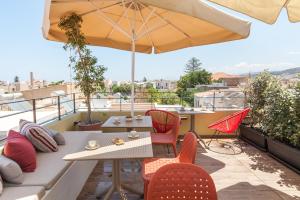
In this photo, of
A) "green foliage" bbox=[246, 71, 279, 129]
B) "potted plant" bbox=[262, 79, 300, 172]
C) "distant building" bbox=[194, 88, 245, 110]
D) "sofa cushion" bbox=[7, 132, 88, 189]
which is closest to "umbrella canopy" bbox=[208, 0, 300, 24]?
"potted plant" bbox=[262, 79, 300, 172]

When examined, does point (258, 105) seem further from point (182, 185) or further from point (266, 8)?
point (182, 185)

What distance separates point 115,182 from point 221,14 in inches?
90.6

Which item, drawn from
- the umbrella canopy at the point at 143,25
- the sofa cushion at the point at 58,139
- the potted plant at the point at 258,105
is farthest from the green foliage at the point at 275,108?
the sofa cushion at the point at 58,139

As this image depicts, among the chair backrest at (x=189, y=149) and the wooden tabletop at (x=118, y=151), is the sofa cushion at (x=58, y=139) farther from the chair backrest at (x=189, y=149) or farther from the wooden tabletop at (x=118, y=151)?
the chair backrest at (x=189, y=149)

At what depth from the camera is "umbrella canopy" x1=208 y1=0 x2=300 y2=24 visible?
2.15 meters

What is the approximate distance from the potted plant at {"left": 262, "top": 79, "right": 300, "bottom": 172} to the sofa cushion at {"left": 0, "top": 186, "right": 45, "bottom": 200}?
3.46m

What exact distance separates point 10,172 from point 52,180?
0.33 meters

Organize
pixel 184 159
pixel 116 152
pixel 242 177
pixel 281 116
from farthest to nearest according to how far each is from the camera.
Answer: pixel 281 116 → pixel 242 177 → pixel 184 159 → pixel 116 152

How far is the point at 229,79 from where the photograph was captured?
57.1 m

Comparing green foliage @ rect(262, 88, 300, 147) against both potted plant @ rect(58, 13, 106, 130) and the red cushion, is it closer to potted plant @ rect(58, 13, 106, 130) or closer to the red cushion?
potted plant @ rect(58, 13, 106, 130)

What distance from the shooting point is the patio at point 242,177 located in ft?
9.12

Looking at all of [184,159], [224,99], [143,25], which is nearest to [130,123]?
[184,159]

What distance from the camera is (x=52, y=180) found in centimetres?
198

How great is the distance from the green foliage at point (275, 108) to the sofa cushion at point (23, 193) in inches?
137
